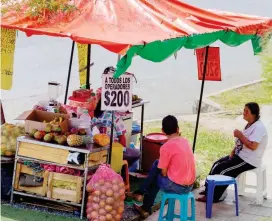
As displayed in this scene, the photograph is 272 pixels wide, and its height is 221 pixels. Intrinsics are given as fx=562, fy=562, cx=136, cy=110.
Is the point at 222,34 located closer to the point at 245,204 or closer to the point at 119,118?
the point at 119,118

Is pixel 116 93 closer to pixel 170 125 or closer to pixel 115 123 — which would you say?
pixel 170 125

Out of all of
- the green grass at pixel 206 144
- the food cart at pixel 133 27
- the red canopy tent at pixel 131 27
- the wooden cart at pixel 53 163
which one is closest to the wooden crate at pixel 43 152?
the wooden cart at pixel 53 163


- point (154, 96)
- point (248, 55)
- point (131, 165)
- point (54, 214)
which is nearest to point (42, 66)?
point (154, 96)

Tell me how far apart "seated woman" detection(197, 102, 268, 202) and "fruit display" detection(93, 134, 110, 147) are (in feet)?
5.31

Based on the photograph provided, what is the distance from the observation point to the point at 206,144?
1054 cm

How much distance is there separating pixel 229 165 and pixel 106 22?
249 centimetres

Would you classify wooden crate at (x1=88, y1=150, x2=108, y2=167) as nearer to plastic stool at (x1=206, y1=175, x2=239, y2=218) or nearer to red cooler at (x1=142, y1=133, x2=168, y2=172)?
plastic stool at (x1=206, y1=175, x2=239, y2=218)

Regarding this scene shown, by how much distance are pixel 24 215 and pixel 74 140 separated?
1047 mm

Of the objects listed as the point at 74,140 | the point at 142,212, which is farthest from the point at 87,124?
the point at 142,212

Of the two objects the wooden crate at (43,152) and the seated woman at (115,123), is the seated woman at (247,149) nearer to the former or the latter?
the seated woman at (115,123)

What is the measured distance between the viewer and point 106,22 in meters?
6.24

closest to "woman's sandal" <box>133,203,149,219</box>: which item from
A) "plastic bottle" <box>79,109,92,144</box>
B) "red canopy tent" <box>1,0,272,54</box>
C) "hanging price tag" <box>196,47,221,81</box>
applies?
"plastic bottle" <box>79,109,92,144</box>

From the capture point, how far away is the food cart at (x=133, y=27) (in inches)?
227

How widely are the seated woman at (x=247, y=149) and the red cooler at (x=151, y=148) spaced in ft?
3.64
